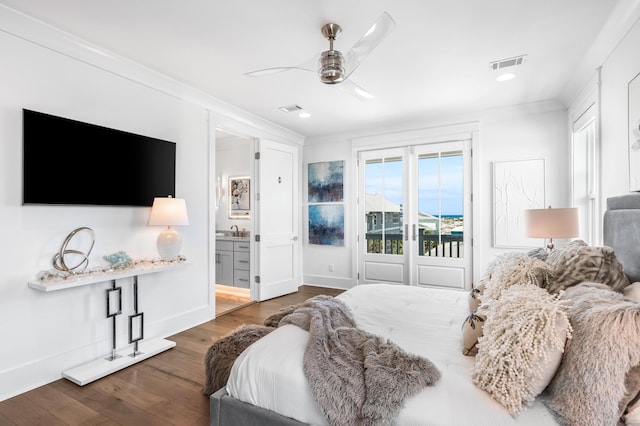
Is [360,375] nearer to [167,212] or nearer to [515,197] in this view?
[167,212]

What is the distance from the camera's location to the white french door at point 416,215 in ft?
14.8

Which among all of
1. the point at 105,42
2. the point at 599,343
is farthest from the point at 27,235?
the point at 599,343

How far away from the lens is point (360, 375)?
1391 mm

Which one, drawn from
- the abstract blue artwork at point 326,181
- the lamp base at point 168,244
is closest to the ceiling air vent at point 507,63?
the abstract blue artwork at point 326,181

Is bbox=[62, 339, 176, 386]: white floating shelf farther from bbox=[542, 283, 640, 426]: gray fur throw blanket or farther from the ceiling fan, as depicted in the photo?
bbox=[542, 283, 640, 426]: gray fur throw blanket

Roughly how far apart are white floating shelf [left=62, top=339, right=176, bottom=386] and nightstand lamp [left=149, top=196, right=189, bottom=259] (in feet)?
2.68

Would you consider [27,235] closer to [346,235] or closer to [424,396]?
[424,396]

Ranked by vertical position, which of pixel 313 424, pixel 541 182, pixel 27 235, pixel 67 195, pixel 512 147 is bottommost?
pixel 313 424

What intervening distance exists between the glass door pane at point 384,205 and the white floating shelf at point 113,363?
318 cm

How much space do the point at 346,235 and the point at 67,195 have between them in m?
3.76

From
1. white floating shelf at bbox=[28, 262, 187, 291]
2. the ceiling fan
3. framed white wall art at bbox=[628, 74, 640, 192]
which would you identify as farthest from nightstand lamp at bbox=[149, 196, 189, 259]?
framed white wall art at bbox=[628, 74, 640, 192]

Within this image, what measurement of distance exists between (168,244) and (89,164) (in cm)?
92

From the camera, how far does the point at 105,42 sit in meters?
2.59

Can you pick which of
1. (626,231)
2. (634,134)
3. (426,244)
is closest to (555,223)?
(634,134)
